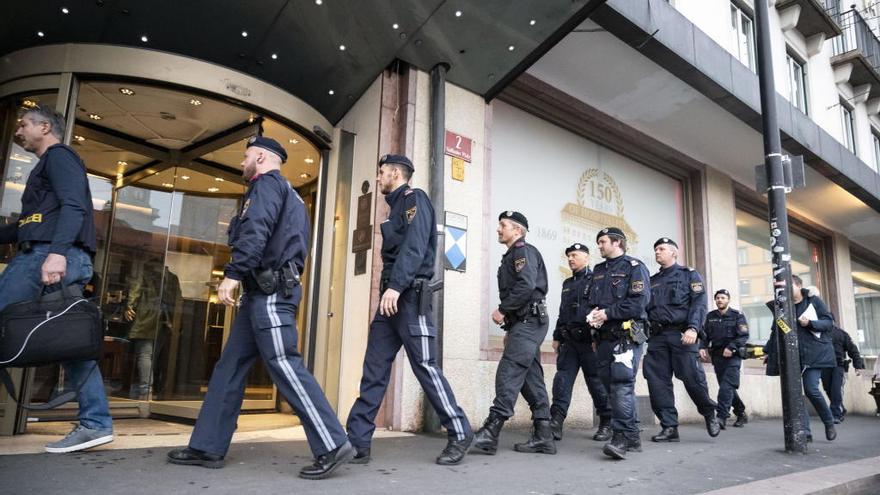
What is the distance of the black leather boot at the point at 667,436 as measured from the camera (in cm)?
616

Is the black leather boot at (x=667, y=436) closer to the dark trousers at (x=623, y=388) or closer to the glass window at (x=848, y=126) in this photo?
the dark trousers at (x=623, y=388)

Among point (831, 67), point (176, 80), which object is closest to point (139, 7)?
point (176, 80)

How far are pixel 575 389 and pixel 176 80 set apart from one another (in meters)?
5.37

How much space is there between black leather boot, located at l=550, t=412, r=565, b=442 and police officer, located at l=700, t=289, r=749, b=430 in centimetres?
303

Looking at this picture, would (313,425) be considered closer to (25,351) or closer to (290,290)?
(290,290)

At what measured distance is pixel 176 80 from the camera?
5234mm

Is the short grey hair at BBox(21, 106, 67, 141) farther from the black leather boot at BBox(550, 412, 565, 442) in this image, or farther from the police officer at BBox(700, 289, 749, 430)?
the police officer at BBox(700, 289, 749, 430)

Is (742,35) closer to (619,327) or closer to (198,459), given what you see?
(619,327)

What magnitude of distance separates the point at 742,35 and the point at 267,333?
36.1ft

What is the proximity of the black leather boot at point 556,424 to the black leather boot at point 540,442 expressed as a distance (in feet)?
3.05

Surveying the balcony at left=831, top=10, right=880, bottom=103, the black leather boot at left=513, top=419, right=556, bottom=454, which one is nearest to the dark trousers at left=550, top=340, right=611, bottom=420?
the black leather boot at left=513, top=419, right=556, bottom=454

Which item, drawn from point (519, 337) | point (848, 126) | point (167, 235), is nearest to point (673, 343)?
point (519, 337)

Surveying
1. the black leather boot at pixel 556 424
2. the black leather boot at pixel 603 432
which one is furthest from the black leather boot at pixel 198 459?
the black leather boot at pixel 603 432

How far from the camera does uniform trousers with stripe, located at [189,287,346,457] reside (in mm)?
3352
